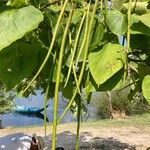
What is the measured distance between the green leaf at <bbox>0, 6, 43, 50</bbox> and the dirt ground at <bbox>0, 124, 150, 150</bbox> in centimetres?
412

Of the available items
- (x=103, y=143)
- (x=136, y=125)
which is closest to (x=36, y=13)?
(x=103, y=143)

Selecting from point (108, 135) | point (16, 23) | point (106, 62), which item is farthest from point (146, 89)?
point (108, 135)

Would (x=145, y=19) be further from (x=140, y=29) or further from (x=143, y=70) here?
(x=143, y=70)

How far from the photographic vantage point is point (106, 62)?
2.75ft

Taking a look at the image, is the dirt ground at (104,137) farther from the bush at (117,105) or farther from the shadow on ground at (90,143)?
the bush at (117,105)

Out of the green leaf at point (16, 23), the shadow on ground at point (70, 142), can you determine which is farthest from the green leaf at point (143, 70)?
the shadow on ground at point (70, 142)

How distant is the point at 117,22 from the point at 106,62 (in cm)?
8

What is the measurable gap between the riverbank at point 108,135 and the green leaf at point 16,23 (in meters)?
4.07

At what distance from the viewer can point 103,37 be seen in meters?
0.90

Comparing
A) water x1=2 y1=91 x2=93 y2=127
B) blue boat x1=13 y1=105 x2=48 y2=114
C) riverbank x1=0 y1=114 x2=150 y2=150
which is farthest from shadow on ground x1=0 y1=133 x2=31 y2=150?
blue boat x1=13 y1=105 x2=48 y2=114

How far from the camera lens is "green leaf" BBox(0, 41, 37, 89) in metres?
0.93

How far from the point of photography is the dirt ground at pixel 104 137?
547cm

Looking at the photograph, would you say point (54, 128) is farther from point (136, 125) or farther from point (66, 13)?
point (136, 125)

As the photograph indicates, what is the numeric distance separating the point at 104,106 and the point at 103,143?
4340 millimetres
